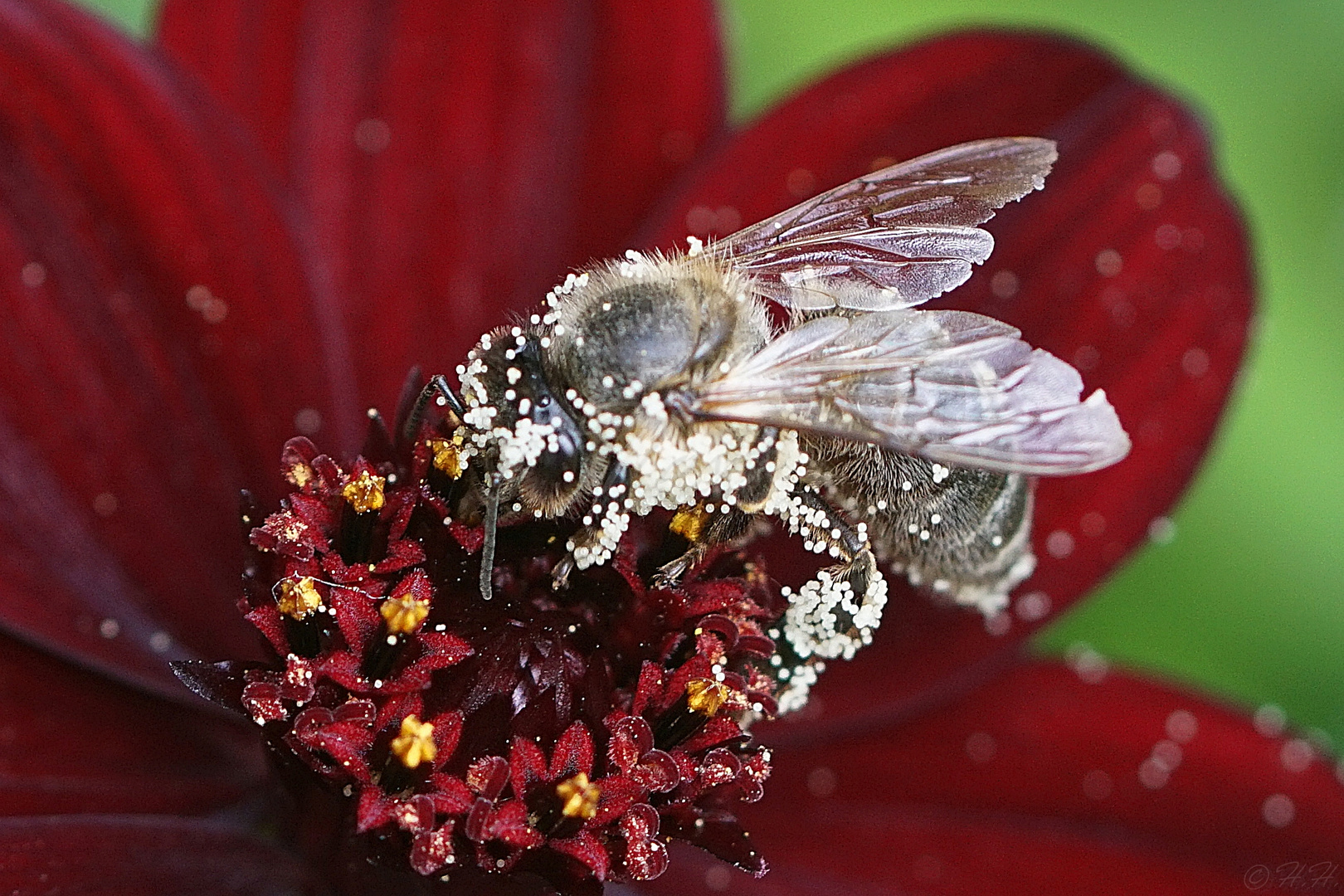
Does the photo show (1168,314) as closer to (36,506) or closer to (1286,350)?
(1286,350)

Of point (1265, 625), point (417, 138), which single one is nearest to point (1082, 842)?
point (1265, 625)

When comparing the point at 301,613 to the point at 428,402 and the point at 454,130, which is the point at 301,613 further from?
the point at 454,130

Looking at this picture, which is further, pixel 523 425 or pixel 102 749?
pixel 102 749

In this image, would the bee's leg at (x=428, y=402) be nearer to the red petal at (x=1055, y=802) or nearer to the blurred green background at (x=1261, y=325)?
the red petal at (x=1055, y=802)

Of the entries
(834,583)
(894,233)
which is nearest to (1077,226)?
(894,233)

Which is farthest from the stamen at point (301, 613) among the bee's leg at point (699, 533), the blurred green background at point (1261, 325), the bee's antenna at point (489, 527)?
the blurred green background at point (1261, 325)

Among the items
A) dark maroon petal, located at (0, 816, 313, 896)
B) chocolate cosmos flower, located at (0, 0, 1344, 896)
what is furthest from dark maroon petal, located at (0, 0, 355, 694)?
dark maroon petal, located at (0, 816, 313, 896)

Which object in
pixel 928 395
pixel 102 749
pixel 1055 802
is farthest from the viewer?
pixel 1055 802

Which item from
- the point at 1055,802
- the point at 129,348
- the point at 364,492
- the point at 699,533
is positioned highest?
the point at 129,348
